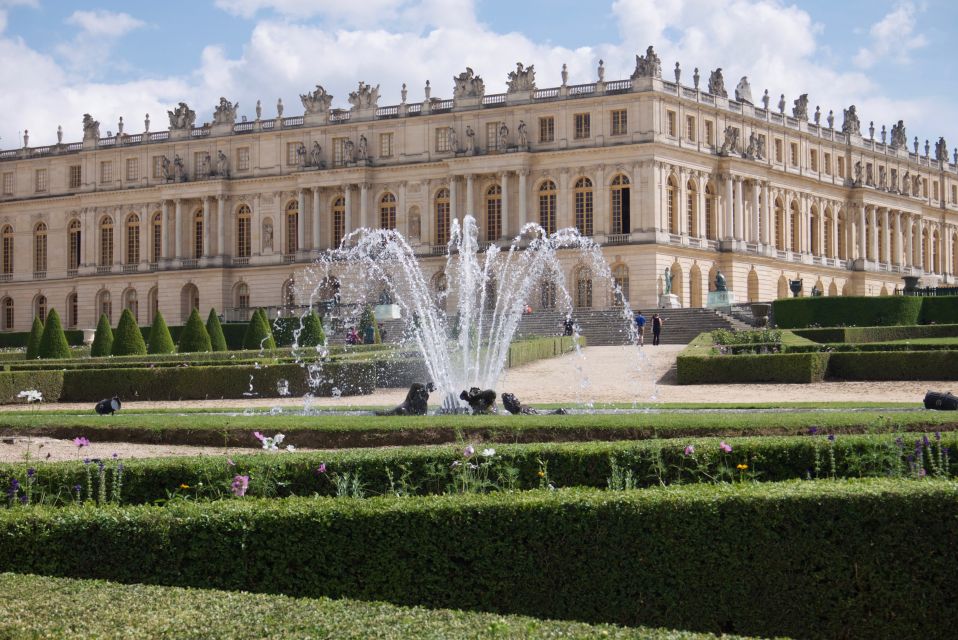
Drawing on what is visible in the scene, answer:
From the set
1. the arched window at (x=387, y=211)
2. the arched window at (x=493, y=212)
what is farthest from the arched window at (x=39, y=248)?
the arched window at (x=493, y=212)

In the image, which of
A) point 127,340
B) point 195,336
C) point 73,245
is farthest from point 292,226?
point 127,340

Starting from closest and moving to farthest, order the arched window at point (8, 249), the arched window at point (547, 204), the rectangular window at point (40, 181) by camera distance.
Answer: the arched window at point (547, 204), the rectangular window at point (40, 181), the arched window at point (8, 249)

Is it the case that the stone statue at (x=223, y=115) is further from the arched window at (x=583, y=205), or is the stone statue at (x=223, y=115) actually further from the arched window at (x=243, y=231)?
the arched window at (x=583, y=205)

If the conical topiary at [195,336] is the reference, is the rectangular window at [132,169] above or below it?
above

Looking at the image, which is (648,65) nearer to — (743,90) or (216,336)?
(743,90)

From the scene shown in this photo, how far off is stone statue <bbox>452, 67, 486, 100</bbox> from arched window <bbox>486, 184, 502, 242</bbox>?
202 inches

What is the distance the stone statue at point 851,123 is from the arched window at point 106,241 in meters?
47.7

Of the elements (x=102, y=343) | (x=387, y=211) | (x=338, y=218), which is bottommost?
(x=102, y=343)

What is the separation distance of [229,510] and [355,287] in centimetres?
5105

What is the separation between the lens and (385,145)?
194 feet

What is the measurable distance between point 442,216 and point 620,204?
10.2 meters

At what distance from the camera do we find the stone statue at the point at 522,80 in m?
55.4

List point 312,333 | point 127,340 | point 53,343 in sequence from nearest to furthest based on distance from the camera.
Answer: point 127,340
point 312,333
point 53,343

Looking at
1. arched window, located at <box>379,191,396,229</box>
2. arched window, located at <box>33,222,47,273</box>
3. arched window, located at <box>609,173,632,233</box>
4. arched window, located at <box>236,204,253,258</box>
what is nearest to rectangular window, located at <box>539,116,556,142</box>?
arched window, located at <box>609,173,632,233</box>
